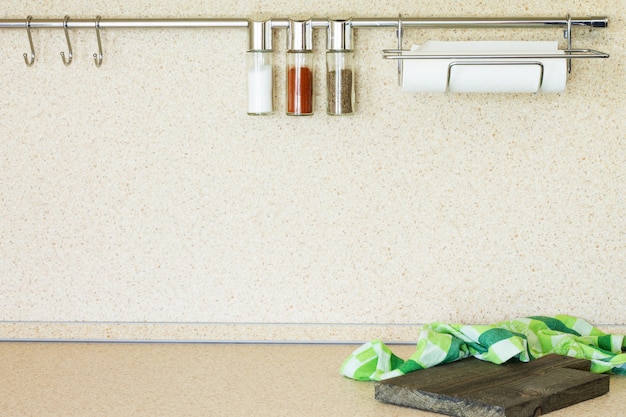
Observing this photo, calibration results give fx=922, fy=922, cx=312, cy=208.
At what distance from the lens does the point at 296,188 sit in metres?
1.52

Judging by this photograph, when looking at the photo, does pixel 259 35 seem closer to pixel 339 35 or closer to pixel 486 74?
pixel 339 35

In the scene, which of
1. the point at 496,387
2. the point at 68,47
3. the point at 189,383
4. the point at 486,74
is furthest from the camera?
the point at 68,47

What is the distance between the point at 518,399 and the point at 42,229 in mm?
859

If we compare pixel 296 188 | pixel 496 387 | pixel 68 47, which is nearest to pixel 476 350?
pixel 496 387

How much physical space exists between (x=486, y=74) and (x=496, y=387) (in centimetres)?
48

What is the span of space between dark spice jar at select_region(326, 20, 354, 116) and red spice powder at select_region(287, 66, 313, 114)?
32 mm

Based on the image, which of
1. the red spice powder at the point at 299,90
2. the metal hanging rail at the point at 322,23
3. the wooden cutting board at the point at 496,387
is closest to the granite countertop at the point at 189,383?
the wooden cutting board at the point at 496,387

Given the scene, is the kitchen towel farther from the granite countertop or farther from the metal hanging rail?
the granite countertop

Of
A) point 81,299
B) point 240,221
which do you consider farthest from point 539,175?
point 81,299

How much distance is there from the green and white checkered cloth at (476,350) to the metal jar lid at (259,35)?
0.49 metres

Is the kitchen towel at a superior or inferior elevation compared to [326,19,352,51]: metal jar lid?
inferior

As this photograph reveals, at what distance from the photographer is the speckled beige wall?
1494 mm

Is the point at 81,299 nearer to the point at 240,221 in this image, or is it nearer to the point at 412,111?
the point at 240,221

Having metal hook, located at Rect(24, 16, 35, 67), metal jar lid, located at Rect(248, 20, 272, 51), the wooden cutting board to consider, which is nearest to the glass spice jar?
metal jar lid, located at Rect(248, 20, 272, 51)
